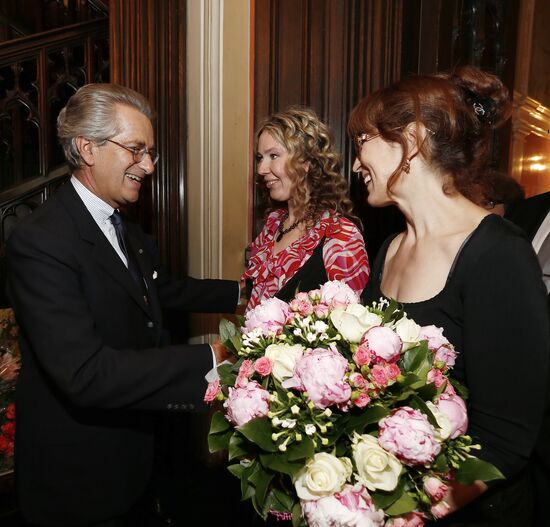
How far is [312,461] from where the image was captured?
37.1 inches

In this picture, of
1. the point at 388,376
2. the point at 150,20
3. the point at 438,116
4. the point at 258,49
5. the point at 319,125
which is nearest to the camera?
the point at 388,376

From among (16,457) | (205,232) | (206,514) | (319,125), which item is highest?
(319,125)

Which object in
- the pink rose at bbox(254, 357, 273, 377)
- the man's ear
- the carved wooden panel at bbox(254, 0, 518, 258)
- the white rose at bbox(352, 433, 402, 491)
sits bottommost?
the white rose at bbox(352, 433, 402, 491)

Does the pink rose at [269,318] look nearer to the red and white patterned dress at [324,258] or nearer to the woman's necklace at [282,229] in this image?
the red and white patterned dress at [324,258]

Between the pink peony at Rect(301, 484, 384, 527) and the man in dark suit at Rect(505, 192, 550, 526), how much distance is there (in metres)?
0.69

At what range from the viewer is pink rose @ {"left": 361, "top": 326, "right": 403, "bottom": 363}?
3.14ft

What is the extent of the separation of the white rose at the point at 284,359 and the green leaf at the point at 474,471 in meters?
0.38

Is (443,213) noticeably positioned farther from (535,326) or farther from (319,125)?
(319,125)

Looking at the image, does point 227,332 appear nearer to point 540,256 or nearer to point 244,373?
point 244,373

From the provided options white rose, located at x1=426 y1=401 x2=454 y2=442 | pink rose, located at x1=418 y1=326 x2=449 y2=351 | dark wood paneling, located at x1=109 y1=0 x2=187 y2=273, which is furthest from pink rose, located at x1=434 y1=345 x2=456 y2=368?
dark wood paneling, located at x1=109 y1=0 x2=187 y2=273

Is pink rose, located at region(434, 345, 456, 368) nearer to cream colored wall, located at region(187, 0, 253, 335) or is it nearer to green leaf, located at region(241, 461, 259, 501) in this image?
green leaf, located at region(241, 461, 259, 501)

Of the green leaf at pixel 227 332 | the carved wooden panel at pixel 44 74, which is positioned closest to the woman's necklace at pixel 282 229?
the green leaf at pixel 227 332

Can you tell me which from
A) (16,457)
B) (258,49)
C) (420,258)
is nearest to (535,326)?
(420,258)

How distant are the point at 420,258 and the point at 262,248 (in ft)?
3.39
